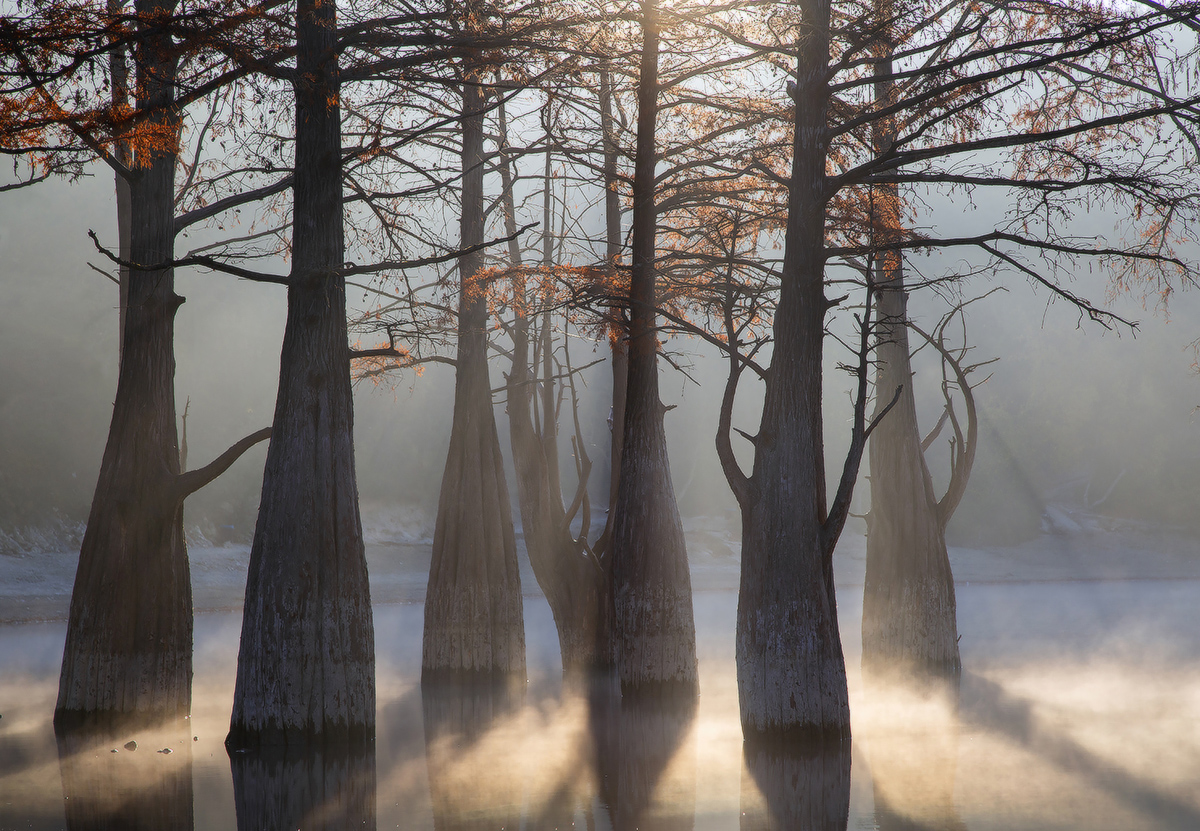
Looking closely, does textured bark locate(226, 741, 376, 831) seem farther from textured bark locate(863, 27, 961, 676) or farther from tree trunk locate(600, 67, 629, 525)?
textured bark locate(863, 27, 961, 676)

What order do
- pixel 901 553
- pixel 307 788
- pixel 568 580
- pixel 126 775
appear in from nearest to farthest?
1. pixel 307 788
2. pixel 126 775
3. pixel 901 553
4. pixel 568 580

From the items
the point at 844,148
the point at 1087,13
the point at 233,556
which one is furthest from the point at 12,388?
the point at 1087,13

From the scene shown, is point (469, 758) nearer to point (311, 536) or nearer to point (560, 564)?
point (311, 536)

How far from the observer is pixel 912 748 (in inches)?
392

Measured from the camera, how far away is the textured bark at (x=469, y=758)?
305 inches

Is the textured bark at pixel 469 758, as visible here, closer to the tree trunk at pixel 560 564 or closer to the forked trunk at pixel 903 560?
the tree trunk at pixel 560 564

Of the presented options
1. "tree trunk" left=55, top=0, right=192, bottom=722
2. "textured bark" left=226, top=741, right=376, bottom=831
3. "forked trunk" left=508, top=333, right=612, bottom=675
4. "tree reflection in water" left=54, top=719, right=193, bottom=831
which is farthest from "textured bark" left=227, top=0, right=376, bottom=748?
"forked trunk" left=508, top=333, right=612, bottom=675

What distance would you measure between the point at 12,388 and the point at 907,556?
42183 millimetres

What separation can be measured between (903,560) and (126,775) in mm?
9654

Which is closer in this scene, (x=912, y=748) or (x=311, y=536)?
(x=311, y=536)

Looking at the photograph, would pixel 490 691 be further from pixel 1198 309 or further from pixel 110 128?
pixel 1198 309

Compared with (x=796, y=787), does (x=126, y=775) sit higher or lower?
higher

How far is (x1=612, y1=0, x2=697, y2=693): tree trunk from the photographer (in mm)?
11906

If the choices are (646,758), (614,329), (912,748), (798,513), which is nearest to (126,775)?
(646,758)
